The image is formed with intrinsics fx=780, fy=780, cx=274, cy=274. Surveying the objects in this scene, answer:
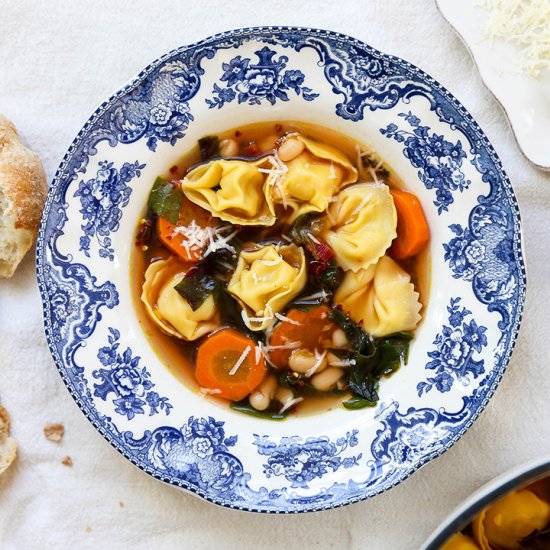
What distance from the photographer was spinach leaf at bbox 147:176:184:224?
352 cm

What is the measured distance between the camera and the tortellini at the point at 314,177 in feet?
11.9

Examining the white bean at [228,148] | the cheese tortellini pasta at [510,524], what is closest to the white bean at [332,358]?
the cheese tortellini pasta at [510,524]

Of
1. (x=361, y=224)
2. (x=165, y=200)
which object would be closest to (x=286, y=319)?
(x=361, y=224)

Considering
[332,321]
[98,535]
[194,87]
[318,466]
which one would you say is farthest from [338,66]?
[98,535]

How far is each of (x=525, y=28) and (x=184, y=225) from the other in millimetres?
1826

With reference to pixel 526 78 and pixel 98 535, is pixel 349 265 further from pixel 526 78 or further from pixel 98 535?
pixel 98 535

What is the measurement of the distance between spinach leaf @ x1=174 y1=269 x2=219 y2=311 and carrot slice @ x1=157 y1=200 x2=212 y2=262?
0.09m

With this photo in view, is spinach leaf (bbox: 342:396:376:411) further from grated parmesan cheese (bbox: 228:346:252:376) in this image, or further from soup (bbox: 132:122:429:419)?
grated parmesan cheese (bbox: 228:346:252:376)

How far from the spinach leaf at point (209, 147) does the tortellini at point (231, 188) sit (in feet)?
0.12

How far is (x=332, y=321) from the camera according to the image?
375cm

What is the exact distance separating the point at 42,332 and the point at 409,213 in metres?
1.85

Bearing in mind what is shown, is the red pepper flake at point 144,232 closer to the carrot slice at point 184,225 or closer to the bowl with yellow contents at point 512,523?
the carrot slice at point 184,225

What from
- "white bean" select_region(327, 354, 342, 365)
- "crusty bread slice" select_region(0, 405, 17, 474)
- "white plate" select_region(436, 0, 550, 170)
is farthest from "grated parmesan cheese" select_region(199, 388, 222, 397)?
→ "white plate" select_region(436, 0, 550, 170)

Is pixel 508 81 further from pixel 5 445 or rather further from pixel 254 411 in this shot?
pixel 5 445
